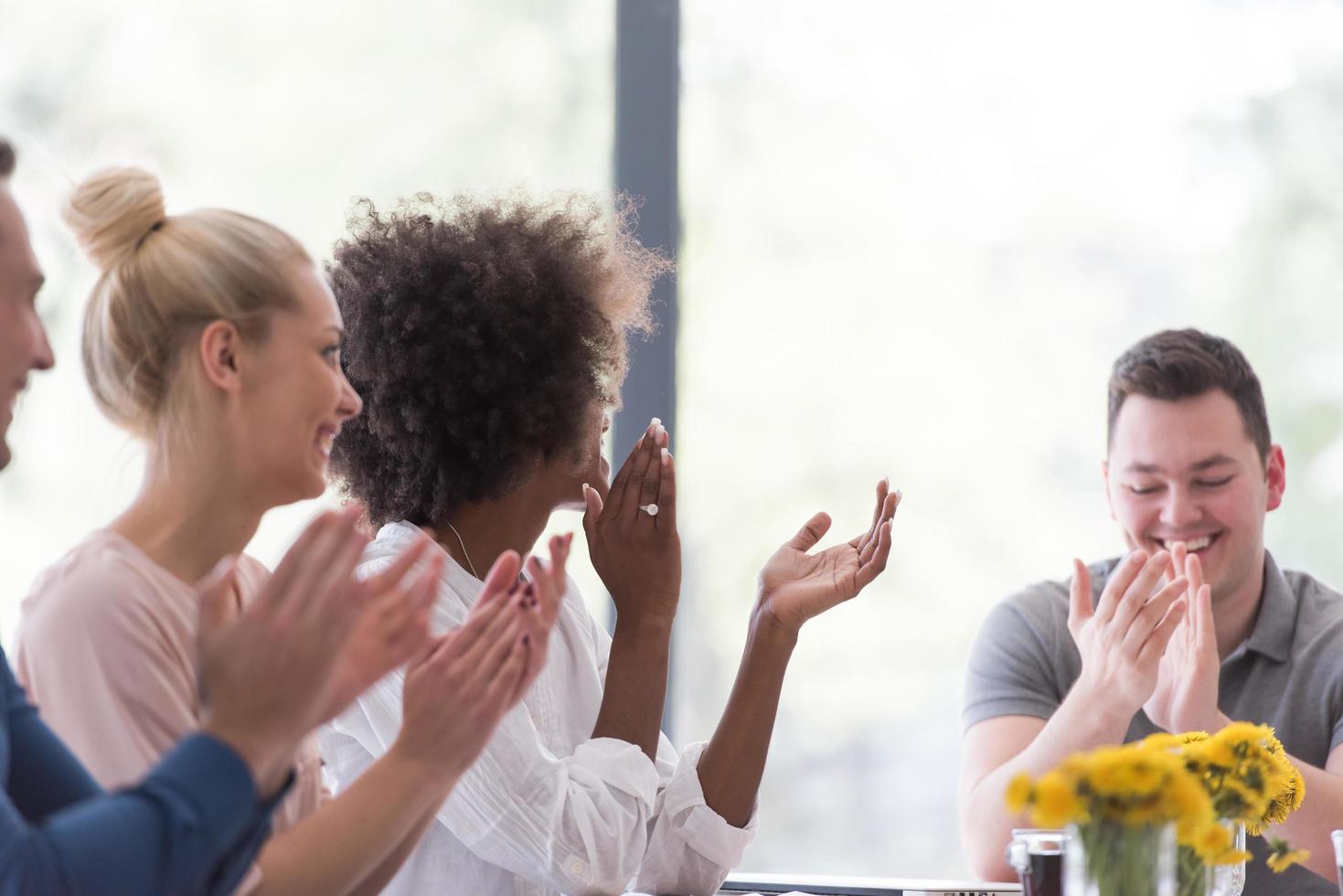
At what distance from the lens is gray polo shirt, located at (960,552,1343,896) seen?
6.86 ft

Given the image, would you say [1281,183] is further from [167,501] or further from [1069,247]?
[167,501]

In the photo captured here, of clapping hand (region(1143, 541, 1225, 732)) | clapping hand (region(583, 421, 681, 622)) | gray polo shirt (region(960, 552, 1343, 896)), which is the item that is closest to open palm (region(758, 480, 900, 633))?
clapping hand (region(583, 421, 681, 622))

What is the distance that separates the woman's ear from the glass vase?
79cm

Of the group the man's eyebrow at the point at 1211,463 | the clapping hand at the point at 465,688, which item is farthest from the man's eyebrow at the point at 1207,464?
the clapping hand at the point at 465,688

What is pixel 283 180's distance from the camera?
2664 millimetres

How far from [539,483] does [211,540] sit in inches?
22.4

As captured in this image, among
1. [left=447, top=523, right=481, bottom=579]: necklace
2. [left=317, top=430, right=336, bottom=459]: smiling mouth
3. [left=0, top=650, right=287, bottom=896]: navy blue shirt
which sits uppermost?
[left=317, top=430, right=336, bottom=459]: smiling mouth

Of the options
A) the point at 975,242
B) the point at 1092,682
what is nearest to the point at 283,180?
the point at 975,242

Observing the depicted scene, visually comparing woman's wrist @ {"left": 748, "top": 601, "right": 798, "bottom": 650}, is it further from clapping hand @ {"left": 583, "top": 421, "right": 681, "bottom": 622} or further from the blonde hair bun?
the blonde hair bun

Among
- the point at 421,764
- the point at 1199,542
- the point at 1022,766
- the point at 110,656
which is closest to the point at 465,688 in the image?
the point at 421,764

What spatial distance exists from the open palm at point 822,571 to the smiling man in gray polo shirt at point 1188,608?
401 mm

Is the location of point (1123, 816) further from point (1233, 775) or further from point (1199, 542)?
point (1199, 542)

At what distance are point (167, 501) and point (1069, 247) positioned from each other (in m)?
2.03

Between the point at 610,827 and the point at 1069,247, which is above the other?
the point at 1069,247
